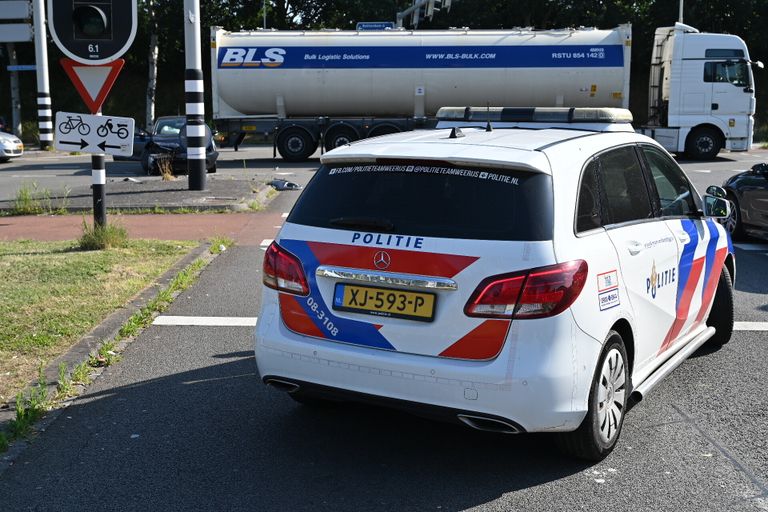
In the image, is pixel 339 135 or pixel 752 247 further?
pixel 339 135

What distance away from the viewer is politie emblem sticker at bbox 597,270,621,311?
14.0ft

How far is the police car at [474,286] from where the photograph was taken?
13.1 feet

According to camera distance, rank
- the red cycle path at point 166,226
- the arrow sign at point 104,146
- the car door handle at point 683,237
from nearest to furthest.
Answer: the car door handle at point 683,237, the arrow sign at point 104,146, the red cycle path at point 166,226

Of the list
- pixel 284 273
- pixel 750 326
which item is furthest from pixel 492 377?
pixel 750 326

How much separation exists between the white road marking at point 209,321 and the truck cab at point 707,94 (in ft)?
73.8

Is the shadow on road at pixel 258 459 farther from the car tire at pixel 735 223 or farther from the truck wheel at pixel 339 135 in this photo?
the truck wheel at pixel 339 135

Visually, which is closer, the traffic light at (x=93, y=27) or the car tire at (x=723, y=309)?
the car tire at (x=723, y=309)

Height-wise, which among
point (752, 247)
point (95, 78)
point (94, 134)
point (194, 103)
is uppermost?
point (95, 78)

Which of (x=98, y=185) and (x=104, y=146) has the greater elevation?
(x=104, y=146)

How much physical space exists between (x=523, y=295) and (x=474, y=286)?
22 cm

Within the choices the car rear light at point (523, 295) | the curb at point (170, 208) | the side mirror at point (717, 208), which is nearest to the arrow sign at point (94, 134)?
the curb at point (170, 208)

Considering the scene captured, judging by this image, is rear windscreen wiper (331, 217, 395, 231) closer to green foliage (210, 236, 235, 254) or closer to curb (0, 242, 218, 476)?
curb (0, 242, 218, 476)

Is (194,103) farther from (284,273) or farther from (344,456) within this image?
(344,456)

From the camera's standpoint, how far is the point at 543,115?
6250mm
